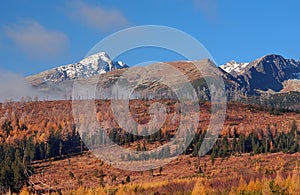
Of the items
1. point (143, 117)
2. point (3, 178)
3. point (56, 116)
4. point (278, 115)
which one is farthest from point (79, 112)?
point (3, 178)

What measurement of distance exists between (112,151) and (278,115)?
54836 mm

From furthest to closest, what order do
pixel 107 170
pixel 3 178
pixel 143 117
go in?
1. pixel 143 117
2. pixel 107 170
3. pixel 3 178

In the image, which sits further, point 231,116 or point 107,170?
point 231,116

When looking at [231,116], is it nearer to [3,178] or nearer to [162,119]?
[162,119]

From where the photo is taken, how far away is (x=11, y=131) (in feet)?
304

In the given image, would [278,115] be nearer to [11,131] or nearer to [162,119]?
[162,119]

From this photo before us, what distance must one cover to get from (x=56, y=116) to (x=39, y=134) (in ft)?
77.9

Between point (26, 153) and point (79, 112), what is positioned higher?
point (79, 112)

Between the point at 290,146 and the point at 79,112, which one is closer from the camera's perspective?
the point at 290,146

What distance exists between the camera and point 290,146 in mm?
70500

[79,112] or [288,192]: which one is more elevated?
[79,112]

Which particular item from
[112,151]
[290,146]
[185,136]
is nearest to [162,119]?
[185,136]

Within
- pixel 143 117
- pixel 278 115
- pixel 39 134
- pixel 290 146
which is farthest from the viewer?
pixel 278 115

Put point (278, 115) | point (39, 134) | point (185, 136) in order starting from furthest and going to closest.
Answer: point (278, 115)
point (39, 134)
point (185, 136)
